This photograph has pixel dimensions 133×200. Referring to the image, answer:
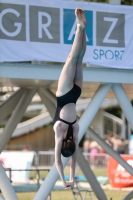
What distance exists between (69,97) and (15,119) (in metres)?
5.75

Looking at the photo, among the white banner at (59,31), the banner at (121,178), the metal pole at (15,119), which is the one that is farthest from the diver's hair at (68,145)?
the banner at (121,178)

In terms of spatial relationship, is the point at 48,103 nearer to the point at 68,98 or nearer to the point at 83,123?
the point at 83,123

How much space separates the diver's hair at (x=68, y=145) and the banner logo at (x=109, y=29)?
11.5 feet

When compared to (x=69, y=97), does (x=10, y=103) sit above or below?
below

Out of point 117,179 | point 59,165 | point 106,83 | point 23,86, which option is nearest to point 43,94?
point 23,86

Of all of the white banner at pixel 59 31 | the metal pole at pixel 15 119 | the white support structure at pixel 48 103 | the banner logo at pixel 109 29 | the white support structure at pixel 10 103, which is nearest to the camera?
the white banner at pixel 59 31

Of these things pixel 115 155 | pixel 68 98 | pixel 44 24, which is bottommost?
pixel 115 155

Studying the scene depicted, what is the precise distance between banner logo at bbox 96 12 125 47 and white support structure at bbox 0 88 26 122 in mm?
3530

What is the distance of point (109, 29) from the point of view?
42.0ft

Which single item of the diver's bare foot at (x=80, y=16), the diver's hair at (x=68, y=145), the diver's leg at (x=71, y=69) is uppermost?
the diver's bare foot at (x=80, y=16)

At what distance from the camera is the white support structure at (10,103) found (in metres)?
15.6

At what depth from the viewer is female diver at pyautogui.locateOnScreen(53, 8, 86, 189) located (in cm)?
941

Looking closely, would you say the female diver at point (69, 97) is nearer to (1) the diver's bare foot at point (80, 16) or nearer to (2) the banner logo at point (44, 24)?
(1) the diver's bare foot at point (80, 16)

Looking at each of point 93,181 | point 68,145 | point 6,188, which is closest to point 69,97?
point 68,145
